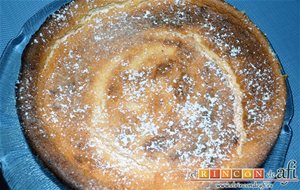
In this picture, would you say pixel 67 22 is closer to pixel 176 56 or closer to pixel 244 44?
pixel 176 56

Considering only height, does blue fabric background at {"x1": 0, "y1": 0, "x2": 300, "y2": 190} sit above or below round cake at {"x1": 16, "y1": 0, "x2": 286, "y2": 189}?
above

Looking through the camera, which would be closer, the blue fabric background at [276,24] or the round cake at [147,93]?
the round cake at [147,93]

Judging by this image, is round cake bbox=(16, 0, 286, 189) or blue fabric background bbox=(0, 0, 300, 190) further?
blue fabric background bbox=(0, 0, 300, 190)

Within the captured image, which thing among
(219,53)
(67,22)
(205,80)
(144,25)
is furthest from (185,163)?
(67,22)

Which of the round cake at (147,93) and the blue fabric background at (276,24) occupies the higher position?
the blue fabric background at (276,24)
